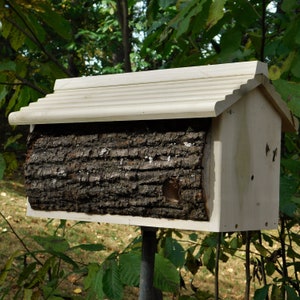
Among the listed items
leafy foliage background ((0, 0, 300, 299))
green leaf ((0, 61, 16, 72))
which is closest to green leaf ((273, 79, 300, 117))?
leafy foliage background ((0, 0, 300, 299))

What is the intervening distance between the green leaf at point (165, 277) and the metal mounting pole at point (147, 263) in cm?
5

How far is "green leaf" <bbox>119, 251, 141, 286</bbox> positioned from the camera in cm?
182

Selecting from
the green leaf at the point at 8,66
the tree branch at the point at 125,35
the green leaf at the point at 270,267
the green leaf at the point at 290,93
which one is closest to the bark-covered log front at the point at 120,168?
the green leaf at the point at 290,93

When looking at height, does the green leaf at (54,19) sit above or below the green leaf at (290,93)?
above

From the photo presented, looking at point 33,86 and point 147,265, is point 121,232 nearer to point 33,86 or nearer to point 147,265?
point 33,86

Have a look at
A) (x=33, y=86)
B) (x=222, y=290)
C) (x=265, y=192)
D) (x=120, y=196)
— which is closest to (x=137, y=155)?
(x=120, y=196)

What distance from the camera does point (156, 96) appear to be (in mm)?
1688

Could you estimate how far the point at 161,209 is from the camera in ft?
5.35

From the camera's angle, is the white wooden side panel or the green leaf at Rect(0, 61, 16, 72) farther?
the green leaf at Rect(0, 61, 16, 72)

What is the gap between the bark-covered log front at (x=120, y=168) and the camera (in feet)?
5.24

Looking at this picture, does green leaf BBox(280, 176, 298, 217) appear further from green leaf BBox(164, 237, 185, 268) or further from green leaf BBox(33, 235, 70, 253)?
green leaf BBox(33, 235, 70, 253)

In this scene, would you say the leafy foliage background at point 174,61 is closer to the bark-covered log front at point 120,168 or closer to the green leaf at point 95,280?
the green leaf at point 95,280

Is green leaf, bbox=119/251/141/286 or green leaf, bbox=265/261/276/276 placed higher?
green leaf, bbox=265/261/276/276

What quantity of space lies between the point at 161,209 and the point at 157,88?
1.16 ft
